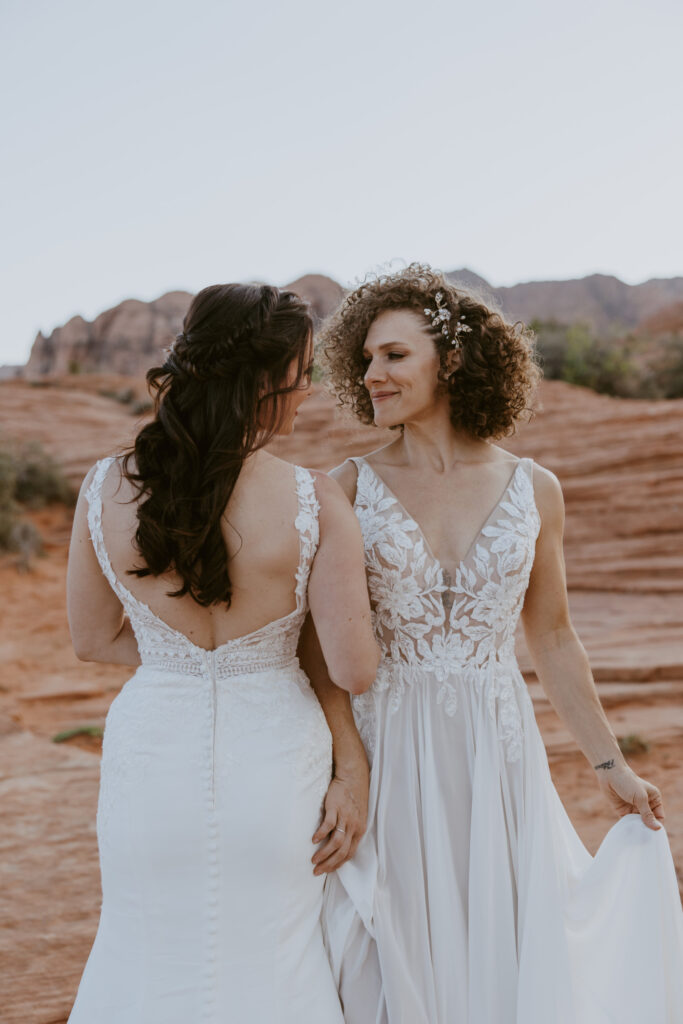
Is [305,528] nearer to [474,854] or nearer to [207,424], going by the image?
[207,424]

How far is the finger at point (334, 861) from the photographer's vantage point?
1999mm

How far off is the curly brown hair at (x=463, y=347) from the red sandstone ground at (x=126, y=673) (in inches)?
16.1

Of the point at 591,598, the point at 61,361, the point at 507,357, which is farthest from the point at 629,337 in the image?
the point at 61,361

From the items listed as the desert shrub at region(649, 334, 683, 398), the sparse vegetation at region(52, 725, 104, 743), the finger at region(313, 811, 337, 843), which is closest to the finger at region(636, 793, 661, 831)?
the finger at region(313, 811, 337, 843)

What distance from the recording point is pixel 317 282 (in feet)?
159

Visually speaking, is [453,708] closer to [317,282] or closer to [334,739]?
[334,739]

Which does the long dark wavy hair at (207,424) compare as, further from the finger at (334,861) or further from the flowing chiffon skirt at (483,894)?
the flowing chiffon skirt at (483,894)

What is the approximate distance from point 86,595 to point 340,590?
2.10 ft

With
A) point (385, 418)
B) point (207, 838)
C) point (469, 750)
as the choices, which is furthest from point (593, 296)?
point (207, 838)

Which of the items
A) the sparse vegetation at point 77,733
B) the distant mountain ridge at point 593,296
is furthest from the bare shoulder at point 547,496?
the distant mountain ridge at point 593,296

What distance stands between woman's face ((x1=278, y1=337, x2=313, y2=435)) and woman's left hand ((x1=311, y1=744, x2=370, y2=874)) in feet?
2.87

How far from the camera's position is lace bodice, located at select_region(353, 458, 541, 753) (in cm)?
231

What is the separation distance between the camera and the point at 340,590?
1.84 m

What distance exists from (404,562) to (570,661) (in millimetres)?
595
